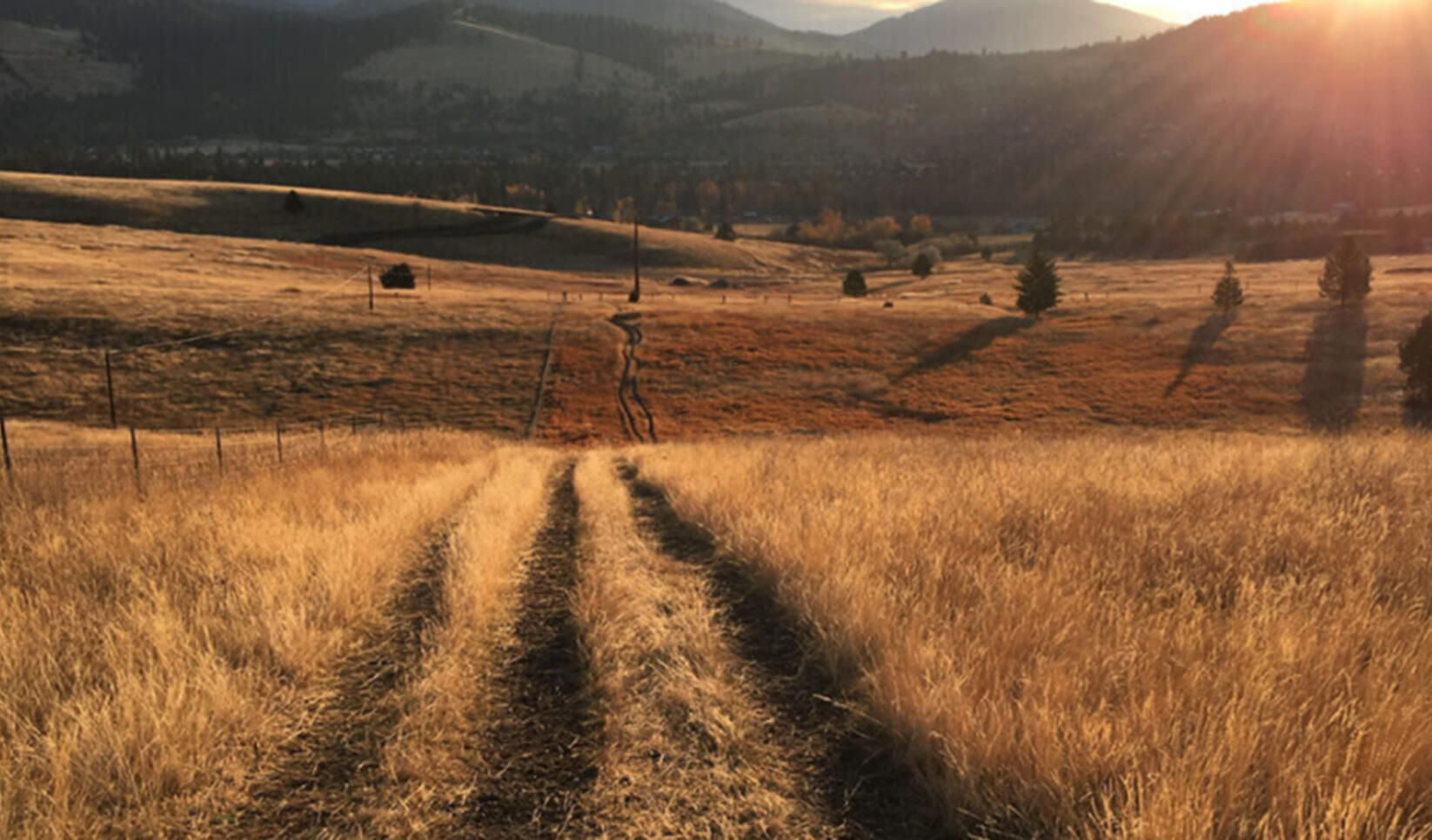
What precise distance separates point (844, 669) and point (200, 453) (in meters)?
26.3

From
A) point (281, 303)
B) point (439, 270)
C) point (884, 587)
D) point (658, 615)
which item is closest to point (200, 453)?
point (658, 615)

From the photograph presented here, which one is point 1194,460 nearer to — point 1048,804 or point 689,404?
point 1048,804

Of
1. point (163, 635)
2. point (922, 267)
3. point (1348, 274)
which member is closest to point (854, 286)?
point (922, 267)

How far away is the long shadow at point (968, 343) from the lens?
56.8 metres

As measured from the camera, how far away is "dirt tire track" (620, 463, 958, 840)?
360cm

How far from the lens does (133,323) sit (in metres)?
45.1

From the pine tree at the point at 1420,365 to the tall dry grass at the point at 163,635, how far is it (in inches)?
2351

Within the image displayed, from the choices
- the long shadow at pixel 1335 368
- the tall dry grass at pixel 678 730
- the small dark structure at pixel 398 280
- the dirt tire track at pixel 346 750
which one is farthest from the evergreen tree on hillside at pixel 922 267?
the dirt tire track at pixel 346 750

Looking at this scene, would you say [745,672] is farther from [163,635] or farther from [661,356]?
[661,356]

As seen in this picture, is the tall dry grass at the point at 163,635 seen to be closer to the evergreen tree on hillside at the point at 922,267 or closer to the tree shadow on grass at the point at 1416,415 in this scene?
the tree shadow on grass at the point at 1416,415

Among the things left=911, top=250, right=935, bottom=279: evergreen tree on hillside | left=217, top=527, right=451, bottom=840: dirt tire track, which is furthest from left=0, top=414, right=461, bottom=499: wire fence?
left=911, top=250, right=935, bottom=279: evergreen tree on hillside

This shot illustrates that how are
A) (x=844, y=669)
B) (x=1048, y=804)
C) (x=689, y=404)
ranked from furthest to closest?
(x=689, y=404) < (x=844, y=669) < (x=1048, y=804)

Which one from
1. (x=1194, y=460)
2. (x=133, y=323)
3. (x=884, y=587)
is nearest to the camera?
(x=884, y=587)

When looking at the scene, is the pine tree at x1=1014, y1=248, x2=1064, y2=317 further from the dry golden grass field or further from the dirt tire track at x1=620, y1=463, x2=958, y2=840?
the dirt tire track at x1=620, y1=463, x2=958, y2=840
